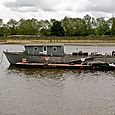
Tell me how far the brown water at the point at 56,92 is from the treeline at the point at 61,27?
108 meters

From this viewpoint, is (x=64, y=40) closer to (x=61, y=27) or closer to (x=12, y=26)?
(x=61, y=27)

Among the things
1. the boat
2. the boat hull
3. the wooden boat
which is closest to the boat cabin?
the boat

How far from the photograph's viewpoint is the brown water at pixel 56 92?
90.1 feet

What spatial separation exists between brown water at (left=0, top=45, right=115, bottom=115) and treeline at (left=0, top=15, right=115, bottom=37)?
108157 millimetres

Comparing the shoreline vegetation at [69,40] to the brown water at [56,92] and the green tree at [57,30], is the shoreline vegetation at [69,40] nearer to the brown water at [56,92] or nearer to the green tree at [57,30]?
the green tree at [57,30]

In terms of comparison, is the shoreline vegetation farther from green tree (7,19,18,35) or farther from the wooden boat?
the wooden boat

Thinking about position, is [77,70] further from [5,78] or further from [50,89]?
[50,89]

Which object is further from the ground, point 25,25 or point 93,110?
point 25,25

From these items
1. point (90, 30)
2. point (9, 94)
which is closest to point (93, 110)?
point (9, 94)

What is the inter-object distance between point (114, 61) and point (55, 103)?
24.7 m

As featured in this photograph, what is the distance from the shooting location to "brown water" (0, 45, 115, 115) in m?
27.5

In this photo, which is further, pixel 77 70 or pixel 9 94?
pixel 77 70

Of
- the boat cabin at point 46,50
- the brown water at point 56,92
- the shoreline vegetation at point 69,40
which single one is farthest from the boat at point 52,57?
the shoreline vegetation at point 69,40

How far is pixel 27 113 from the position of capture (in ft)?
86.2
